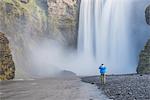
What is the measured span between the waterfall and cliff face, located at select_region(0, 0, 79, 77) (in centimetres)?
306

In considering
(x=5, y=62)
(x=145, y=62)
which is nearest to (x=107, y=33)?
(x=145, y=62)

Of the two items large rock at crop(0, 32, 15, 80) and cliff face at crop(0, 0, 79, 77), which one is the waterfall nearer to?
cliff face at crop(0, 0, 79, 77)

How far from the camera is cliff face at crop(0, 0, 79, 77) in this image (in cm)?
7214

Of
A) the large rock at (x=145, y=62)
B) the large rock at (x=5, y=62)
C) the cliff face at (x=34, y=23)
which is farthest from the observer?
the cliff face at (x=34, y=23)

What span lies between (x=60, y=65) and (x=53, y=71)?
543 inches

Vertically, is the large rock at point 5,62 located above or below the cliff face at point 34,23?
below

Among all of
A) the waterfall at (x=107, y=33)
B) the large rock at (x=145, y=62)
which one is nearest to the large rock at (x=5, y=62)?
the large rock at (x=145, y=62)

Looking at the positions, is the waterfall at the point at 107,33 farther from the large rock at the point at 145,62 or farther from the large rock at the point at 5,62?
the large rock at the point at 5,62

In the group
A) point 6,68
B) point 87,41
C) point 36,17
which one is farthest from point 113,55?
point 6,68

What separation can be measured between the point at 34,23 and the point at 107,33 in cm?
1897

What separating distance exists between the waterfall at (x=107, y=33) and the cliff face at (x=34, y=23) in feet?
10.0

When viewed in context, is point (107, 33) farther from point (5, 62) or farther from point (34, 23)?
point (5, 62)

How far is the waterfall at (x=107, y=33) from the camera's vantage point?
8525 cm

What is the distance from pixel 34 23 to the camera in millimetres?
82562
